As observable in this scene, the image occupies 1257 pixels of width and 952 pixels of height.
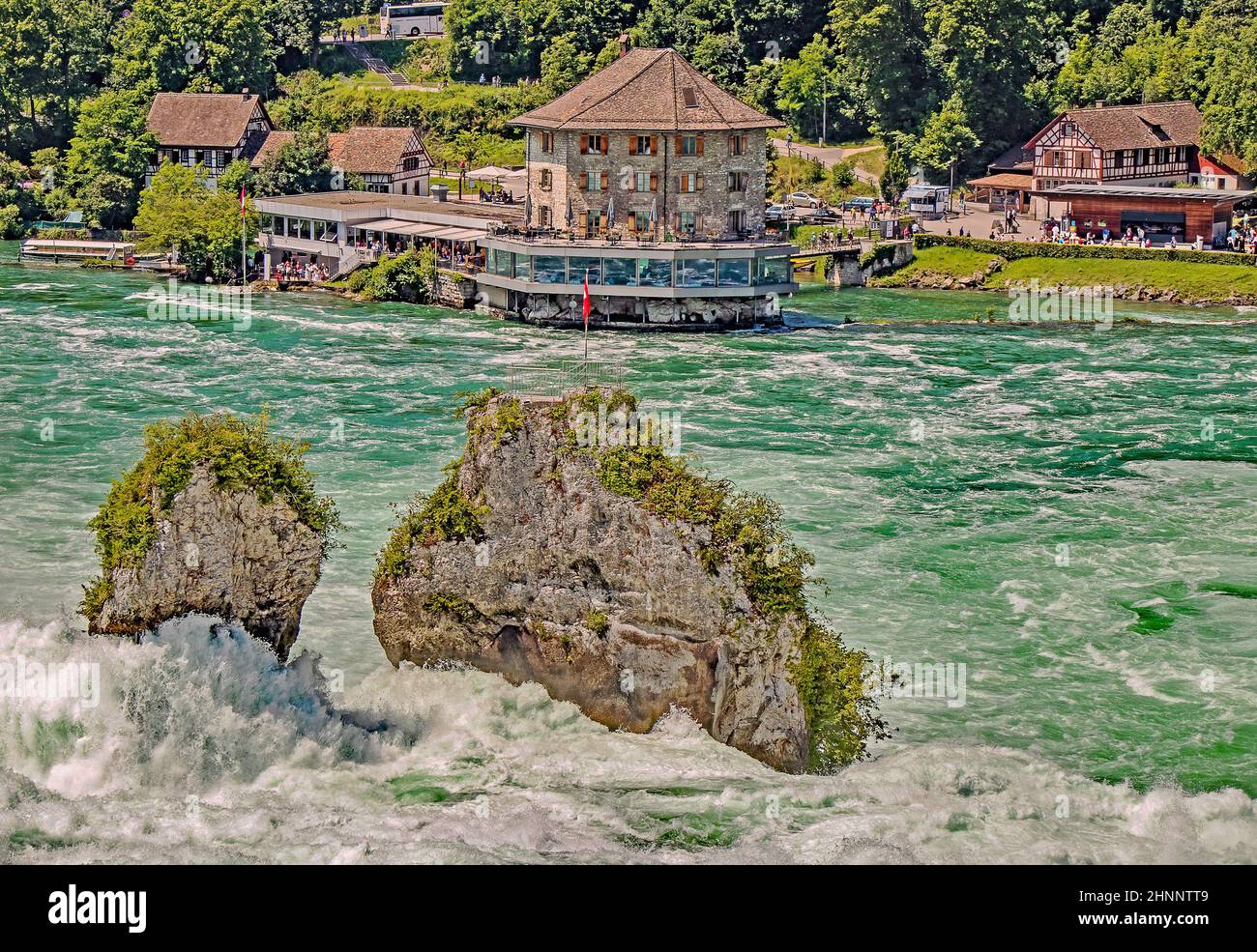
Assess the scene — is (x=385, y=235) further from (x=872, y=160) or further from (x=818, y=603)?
(x=818, y=603)

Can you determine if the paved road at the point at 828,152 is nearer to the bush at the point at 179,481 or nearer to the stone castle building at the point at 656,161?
the stone castle building at the point at 656,161

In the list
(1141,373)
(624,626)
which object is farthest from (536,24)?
(624,626)

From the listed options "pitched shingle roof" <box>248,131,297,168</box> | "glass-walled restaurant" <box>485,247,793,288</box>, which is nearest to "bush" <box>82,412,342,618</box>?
"glass-walled restaurant" <box>485,247,793,288</box>

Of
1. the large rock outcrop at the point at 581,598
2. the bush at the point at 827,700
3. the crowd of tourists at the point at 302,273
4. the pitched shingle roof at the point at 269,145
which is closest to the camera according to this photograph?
the bush at the point at 827,700

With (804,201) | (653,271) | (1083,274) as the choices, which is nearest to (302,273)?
(653,271)

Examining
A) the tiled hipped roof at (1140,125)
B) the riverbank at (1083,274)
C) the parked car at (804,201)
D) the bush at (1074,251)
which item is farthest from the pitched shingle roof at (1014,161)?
the riverbank at (1083,274)

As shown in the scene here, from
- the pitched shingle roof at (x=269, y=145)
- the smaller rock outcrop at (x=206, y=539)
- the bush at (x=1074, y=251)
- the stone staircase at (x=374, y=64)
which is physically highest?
the stone staircase at (x=374, y=64)

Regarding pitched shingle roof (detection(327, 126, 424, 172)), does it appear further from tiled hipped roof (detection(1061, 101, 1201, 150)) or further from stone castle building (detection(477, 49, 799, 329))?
tiled hipped roof (detection(1061, 101, 1201, 150))
